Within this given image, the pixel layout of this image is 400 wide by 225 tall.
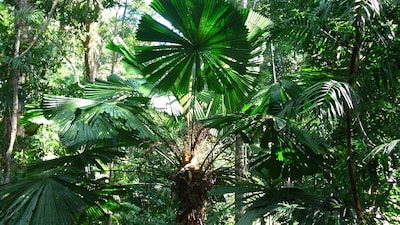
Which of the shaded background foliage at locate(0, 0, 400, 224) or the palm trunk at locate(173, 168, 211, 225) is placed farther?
the palm trunk at locate(173, 168, 211, 225)

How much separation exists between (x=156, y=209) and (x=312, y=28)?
6.09 m

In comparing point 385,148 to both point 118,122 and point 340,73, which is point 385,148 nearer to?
point 340,73

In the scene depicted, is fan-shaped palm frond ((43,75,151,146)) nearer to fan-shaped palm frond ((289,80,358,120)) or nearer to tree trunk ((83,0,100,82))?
fan-shaped palm frond ((289,80,358,120))

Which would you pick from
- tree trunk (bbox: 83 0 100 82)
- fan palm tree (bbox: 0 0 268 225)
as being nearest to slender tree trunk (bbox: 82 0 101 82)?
tree trunk (bbox: 83 0 100 82)

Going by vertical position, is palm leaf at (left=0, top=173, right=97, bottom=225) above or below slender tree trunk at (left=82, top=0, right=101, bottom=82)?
below

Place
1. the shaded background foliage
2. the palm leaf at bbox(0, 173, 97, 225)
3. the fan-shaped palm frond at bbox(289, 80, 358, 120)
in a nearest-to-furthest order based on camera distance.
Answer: the fan-shaped palm frond at bbox(289, 80, 358, 120), the shaded background foliage, the palm leaf at bbox(0, 173, 97, 225)

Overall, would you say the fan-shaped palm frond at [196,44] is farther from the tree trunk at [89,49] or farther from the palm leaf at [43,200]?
the tree trunk at [89,49]

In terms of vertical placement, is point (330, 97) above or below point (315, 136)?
above

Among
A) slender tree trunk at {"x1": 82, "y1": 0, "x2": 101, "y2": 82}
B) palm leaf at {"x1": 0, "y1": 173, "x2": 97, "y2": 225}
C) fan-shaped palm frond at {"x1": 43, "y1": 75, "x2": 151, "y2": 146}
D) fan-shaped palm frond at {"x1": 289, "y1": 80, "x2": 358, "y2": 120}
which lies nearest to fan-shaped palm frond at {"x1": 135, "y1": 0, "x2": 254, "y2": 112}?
fan-shaped palm frond at {"x1": 43, "y1": 75, "x2": 151, "y2": 146}

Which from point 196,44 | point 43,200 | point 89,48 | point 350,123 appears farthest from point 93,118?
point 89,48

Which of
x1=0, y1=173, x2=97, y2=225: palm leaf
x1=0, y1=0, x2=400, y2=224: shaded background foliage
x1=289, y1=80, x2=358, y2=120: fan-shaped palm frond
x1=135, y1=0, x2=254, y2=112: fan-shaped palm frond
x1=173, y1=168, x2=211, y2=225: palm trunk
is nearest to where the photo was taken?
x1=289, y1=80, x2=358, y2=120: fan-shaped palm frond

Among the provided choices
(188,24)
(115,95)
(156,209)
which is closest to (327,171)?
(188,24)

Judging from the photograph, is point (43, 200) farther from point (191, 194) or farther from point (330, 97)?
point (330, 97)

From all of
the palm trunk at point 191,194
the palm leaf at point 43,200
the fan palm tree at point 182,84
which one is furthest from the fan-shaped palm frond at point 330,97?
the palm leaf at point 43,200
